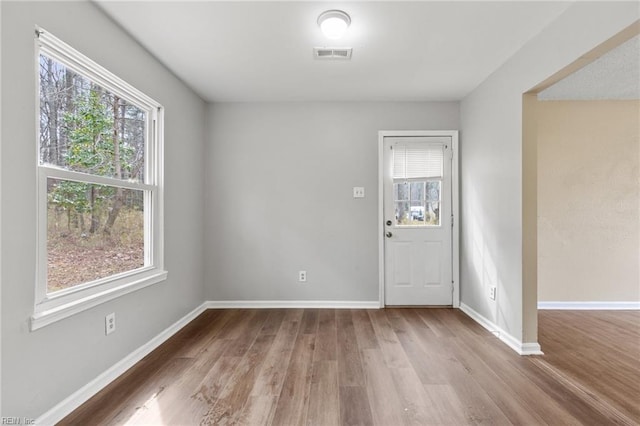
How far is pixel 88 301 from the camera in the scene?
180cm

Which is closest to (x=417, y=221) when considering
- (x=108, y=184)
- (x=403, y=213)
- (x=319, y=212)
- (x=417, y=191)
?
(x=403, y=213)

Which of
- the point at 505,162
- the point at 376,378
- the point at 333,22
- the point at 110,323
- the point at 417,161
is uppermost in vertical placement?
the point at 333,22

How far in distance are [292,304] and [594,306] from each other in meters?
Result: 3.42

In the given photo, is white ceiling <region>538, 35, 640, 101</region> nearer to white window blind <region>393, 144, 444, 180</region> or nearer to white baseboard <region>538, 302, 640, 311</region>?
white window blind <region>393, 144, 444, 180</region>

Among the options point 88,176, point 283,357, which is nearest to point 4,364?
point 88,176

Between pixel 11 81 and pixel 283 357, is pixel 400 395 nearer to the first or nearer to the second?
pixel 283 357

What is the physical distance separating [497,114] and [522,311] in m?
1.70

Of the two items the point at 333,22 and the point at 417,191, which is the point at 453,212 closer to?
the point at 417,191

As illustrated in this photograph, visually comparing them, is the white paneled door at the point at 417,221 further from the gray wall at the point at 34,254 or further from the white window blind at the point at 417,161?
the gray wall at the point at 34,254

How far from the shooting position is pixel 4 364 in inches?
52.8

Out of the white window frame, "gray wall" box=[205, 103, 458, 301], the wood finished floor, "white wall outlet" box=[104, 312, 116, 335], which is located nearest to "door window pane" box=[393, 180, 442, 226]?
"gray wall" box=[205, 103, 458, 301]

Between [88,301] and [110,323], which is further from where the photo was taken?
[110,323]

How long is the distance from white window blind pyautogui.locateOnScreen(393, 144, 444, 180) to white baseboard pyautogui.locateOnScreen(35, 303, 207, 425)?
113 inches

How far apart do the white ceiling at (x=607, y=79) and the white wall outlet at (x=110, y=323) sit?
158 inches
